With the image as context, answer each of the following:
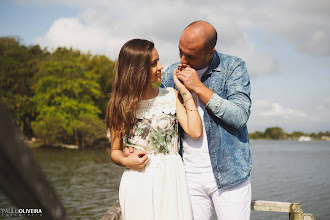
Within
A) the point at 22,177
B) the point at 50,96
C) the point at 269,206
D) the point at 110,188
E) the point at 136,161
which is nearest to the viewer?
the point at 22,177

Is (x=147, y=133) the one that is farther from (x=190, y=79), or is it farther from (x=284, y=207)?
(x=284, y=207)

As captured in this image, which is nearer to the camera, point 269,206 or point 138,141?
point 138,141

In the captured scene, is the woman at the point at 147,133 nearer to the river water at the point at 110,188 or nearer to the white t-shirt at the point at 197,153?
the white t-shirt at the point at 197,153

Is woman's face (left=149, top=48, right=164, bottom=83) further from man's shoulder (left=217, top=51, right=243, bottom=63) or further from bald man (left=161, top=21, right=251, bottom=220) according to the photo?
man's shoulder (left=217, top=51, right=243, bottom=63)

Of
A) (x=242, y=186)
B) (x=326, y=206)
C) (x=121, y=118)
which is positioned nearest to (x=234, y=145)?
(x=242, y=186)

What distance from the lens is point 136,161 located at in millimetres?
2523

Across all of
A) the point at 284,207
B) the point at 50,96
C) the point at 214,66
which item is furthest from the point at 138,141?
the point at 50,96

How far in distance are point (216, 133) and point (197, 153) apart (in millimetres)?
244

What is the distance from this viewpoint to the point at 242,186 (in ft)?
8.81

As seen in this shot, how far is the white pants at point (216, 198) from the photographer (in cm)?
264

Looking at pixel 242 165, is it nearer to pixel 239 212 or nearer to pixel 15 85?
pixel 239 212

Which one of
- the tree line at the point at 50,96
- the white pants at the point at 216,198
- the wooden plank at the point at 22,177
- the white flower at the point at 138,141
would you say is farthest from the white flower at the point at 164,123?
the tree line at the point at 50,96

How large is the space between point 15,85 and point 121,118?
133ft

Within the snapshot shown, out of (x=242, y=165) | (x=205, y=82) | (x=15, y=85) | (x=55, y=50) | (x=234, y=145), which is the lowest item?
(x=242, y=165)
